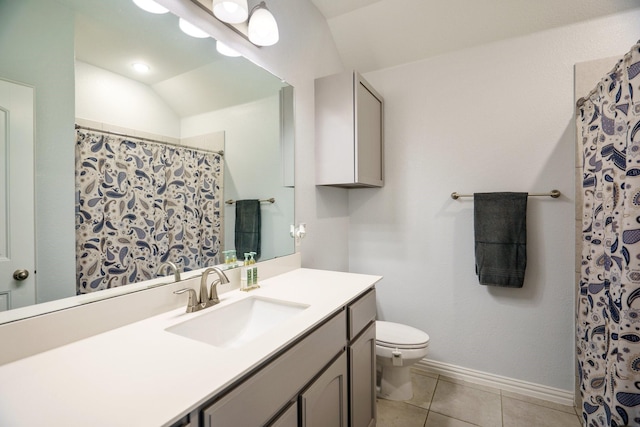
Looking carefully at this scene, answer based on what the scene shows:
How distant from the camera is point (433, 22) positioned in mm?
1938

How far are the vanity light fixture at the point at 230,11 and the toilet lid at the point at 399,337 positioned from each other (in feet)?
6.37

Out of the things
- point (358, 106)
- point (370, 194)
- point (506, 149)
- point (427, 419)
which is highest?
point (358, 106)

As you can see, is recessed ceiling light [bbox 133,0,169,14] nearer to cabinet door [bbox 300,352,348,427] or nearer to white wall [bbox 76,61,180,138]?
white wall [bbox 76,61,180,138]

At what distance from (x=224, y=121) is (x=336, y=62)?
52.4 inches

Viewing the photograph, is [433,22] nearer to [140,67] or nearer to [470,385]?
[140,67]

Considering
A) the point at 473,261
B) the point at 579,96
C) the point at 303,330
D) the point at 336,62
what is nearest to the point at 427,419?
the point at 473,261

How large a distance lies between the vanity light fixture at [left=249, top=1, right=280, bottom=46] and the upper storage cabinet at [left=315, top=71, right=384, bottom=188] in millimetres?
573

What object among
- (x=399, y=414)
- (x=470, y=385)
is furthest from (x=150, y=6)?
(x=470, y=385)

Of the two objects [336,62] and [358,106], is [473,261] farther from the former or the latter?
[336,62]

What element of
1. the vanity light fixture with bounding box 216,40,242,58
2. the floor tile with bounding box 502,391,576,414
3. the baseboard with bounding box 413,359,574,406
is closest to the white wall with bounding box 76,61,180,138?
the vanity light fixture with bounding box 216,40,242,58

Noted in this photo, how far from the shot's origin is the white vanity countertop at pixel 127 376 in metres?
0.53

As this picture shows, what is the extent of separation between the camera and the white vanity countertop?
0.53 m

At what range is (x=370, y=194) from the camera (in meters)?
2.40

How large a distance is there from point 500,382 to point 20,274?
2589 millimetres
